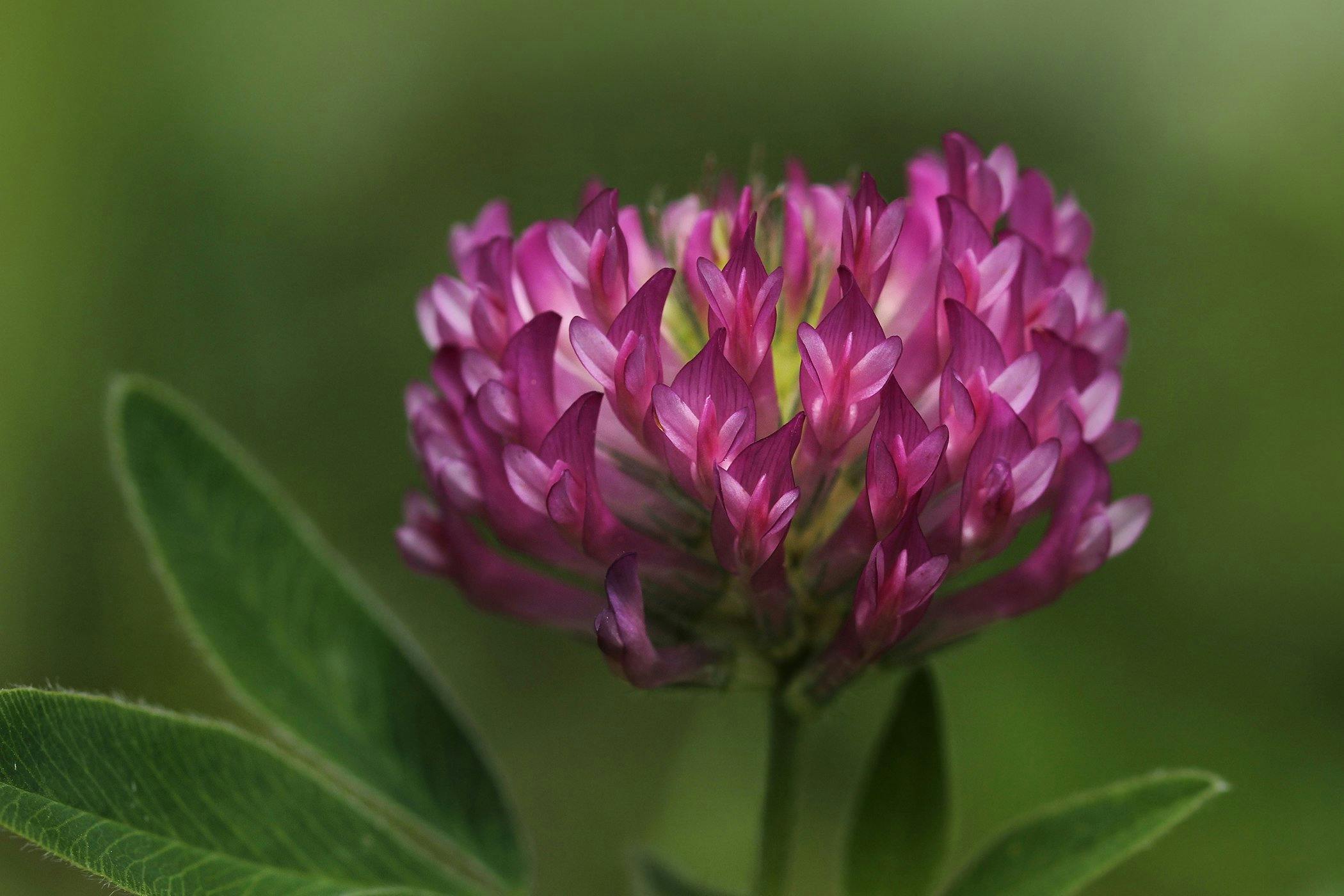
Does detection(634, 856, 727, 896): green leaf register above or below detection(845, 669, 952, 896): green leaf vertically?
below

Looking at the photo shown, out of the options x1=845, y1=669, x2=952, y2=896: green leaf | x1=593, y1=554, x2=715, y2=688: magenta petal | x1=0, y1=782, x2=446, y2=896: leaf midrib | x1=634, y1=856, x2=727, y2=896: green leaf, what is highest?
x1=593, y1=554, x2=715, y2=688: magenta petal

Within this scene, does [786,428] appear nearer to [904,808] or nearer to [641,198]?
[904,808]

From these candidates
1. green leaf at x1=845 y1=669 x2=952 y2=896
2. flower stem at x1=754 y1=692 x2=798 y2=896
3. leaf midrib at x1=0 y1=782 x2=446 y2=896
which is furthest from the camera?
green leaf at x1=845 y1=669 x2=952 y2=896

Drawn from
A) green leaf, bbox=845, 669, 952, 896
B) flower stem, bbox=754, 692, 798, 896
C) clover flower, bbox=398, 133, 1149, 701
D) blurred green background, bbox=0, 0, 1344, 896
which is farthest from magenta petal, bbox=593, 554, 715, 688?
blurred green background, bbox=0, 0, 1344, 896

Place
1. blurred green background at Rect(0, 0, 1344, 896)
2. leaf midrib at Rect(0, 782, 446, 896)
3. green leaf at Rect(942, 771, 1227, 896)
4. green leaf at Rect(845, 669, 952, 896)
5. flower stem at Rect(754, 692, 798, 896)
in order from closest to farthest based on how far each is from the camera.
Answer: leaf midrib at Rect(0, 782, 446, 896) → green leaf at Rect(942, 771, 1227, 896) → flower stem at Rect(754, 692, 798, 896) → green leaf at Rect(845, 669, 952, 896) → blurred green background at Rect(0, 0, 1344, 896)

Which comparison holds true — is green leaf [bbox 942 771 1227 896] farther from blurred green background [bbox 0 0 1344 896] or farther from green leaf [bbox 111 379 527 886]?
blurred green background [bbox 0 0 1344 896]

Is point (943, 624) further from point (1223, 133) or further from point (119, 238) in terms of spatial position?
point (119, 238)

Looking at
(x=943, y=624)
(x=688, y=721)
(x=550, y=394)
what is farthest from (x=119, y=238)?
(x=943, y=624)
